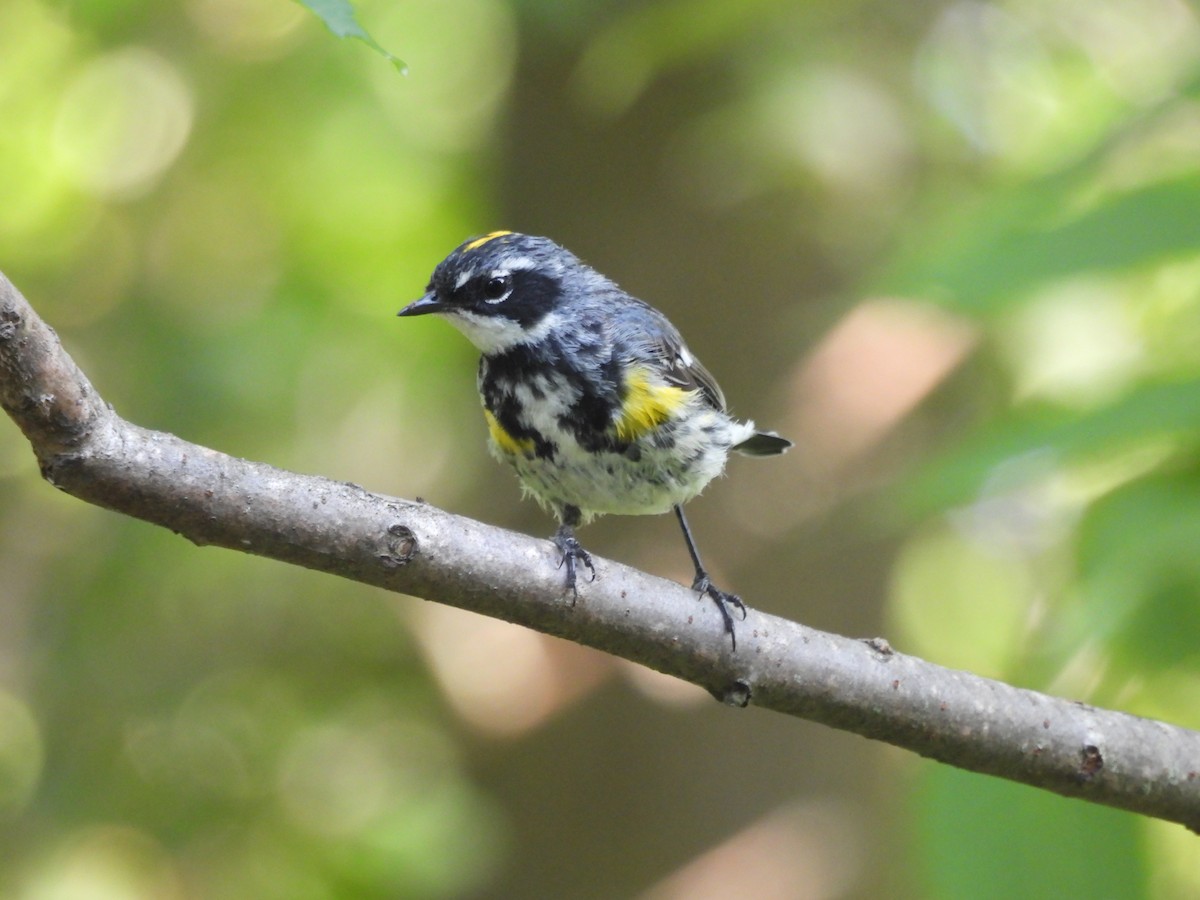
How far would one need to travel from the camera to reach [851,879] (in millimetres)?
5352

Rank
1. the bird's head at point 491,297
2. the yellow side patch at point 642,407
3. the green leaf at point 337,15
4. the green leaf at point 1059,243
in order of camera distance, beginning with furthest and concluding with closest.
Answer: the bird's head at point 491,297 < the yellow side patch at point 642,407 < the green leaf at point 1059,243 < the green leaf at point 337,15

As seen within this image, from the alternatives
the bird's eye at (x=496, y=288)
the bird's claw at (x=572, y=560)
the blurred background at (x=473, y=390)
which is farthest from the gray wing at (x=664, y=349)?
the bird's claw at (x=572, y=560)

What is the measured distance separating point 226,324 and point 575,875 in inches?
125

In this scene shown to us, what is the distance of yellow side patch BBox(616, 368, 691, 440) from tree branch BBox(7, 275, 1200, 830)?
1.03m

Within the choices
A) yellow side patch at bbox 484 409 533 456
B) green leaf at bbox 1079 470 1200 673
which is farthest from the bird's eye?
green leaf at bbox 1079 470 1200 673

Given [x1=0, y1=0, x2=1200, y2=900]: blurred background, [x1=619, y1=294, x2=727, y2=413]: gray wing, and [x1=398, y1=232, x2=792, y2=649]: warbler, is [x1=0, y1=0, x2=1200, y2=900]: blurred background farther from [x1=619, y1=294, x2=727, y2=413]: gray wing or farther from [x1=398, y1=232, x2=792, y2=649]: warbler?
[x1=398, y1=232, x2=792, y2=649]: warbler

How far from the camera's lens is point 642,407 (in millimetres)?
3492

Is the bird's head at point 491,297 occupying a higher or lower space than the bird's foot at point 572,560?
lower

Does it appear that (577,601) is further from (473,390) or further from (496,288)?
(473,390)

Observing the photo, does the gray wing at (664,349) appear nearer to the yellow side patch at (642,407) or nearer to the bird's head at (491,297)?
the yellow side patch at (642,407)

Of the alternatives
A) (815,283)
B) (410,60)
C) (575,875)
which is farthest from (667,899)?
(410,60)

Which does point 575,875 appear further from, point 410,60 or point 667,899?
point 410,60

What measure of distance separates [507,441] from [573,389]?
25 centimetres

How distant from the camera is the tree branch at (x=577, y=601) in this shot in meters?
1.81
